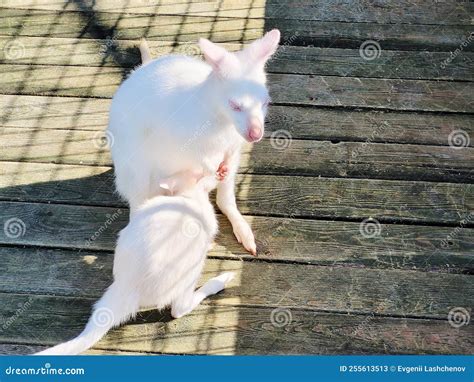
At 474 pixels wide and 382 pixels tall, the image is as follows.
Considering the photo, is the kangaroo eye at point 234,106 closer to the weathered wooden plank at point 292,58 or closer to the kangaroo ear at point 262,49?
the kangaroo ear at point 262,49

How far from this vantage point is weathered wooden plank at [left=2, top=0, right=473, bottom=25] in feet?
12.8

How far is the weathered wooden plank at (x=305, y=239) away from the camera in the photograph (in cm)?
272

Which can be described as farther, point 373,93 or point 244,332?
point 373,93

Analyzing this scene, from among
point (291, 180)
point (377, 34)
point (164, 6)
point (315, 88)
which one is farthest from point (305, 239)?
point (164, 6)

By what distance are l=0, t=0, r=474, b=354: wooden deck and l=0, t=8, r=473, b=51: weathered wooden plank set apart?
0.04 feet

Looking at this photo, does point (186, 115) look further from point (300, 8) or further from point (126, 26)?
point (300, 8)

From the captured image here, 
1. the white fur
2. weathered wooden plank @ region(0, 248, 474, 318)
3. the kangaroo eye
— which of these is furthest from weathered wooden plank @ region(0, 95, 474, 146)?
the kangaroo eye

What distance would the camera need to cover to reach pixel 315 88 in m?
3.49

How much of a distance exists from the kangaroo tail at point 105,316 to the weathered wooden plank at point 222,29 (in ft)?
6.30

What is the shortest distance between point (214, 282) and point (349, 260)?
577 millimetres

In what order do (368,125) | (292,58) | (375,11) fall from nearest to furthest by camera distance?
(368,125) < (292,58) < (375,11)

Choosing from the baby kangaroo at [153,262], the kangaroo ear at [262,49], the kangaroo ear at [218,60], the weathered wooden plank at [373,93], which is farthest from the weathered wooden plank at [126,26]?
the baby kangaroo at [153,262]

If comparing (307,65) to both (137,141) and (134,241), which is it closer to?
(137,141)

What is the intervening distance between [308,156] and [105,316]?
51.7 inches
